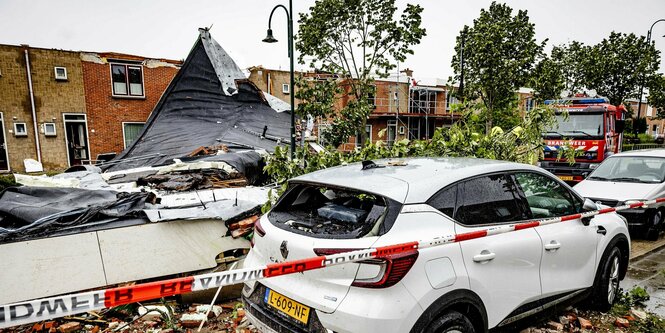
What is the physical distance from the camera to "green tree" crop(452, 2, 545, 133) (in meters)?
15.2

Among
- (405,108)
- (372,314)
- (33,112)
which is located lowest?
(372,314)

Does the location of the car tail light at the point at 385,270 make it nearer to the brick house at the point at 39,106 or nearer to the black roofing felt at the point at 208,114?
the black roofing felt at the point at 208,114

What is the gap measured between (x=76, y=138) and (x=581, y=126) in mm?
20710

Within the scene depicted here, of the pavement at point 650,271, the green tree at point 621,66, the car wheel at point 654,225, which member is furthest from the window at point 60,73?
the green tree at point 621,66

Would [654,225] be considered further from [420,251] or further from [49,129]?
[49,129]

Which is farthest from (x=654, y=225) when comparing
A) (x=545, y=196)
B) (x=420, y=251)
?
(x=420, y=251)

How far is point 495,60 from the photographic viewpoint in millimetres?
15219

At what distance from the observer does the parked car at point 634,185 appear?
6.59 m

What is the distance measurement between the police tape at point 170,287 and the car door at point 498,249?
0.31ft

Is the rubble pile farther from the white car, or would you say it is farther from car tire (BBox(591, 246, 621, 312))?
car tire (BBox(591, 246, 621, 312))

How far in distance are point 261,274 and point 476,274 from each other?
4.99 feet

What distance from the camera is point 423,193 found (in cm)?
274

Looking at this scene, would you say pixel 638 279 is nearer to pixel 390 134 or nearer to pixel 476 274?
pixel 476 274

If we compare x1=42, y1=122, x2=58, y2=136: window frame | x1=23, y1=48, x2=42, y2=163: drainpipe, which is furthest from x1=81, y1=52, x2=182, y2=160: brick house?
x1=23, y1=48, x2=42, y2=163: drainpipe
